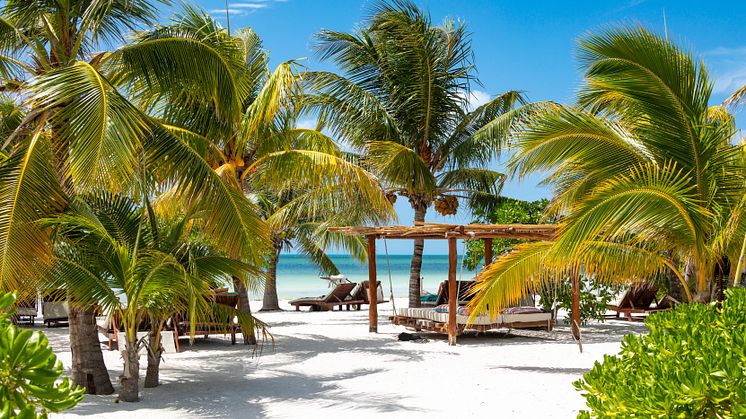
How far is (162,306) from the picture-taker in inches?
307

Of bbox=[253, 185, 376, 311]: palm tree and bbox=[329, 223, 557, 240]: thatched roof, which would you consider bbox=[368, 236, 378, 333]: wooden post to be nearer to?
bbox=[329, 223, 557, 240]: thatched roof

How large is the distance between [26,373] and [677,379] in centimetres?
178

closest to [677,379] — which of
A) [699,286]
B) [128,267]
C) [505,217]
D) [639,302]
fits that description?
[699,286]

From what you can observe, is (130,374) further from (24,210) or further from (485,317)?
(485,317)

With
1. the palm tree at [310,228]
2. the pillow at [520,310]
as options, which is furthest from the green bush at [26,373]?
the palm tree at [310,228]

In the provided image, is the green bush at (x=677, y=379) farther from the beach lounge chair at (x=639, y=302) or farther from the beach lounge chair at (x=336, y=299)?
the beach lounge chair at (x=336, y=299)

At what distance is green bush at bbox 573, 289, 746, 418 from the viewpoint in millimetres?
2018

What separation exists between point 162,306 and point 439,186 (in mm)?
10725

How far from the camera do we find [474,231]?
41.0ft

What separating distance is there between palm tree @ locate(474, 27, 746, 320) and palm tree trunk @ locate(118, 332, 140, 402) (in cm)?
447

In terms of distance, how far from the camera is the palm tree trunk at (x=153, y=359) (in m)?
8.29

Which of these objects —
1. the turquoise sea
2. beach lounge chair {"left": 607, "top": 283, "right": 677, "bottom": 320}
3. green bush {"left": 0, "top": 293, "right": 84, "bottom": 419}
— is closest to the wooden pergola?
beach lounge chair {"left": 607, "top": 283, "right": 677, "bottom": 320}

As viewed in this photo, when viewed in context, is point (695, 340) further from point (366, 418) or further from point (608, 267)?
point (608, 267)

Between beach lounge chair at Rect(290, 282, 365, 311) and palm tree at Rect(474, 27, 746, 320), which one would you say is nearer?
palm tree at Rect(474, 27, 746, 320)
